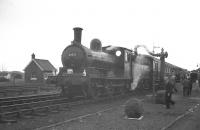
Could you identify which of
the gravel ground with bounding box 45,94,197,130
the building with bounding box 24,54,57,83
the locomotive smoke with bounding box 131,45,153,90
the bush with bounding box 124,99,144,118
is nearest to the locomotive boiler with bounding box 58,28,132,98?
the locomotive smoke with bounding box 131,45,153,90

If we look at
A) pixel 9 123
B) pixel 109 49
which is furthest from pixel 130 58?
pixel 9 123

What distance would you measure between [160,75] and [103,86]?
44.1 ft

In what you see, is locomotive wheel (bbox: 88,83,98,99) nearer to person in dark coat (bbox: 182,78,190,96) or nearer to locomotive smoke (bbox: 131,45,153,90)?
locomotive smoke (bbox: 131,45,153,90)

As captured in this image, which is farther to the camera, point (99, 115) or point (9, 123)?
point (99, 115)

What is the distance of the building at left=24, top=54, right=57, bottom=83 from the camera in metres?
43.5

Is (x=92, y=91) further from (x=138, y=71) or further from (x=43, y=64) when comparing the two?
(x=43, y=64)

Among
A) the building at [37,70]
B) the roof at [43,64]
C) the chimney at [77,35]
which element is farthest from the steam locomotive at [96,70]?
the roof at [43,64]

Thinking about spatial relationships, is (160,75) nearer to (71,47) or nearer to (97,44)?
(97,44)

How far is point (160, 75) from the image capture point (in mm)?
28562

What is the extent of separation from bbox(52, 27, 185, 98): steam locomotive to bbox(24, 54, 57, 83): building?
24.5 metres

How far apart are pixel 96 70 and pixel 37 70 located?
1167 inches

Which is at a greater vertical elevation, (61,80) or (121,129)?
(61,80)

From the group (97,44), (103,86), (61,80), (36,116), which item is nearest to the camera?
(36,116)

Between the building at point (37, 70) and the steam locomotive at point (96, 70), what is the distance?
2448 centimetres
